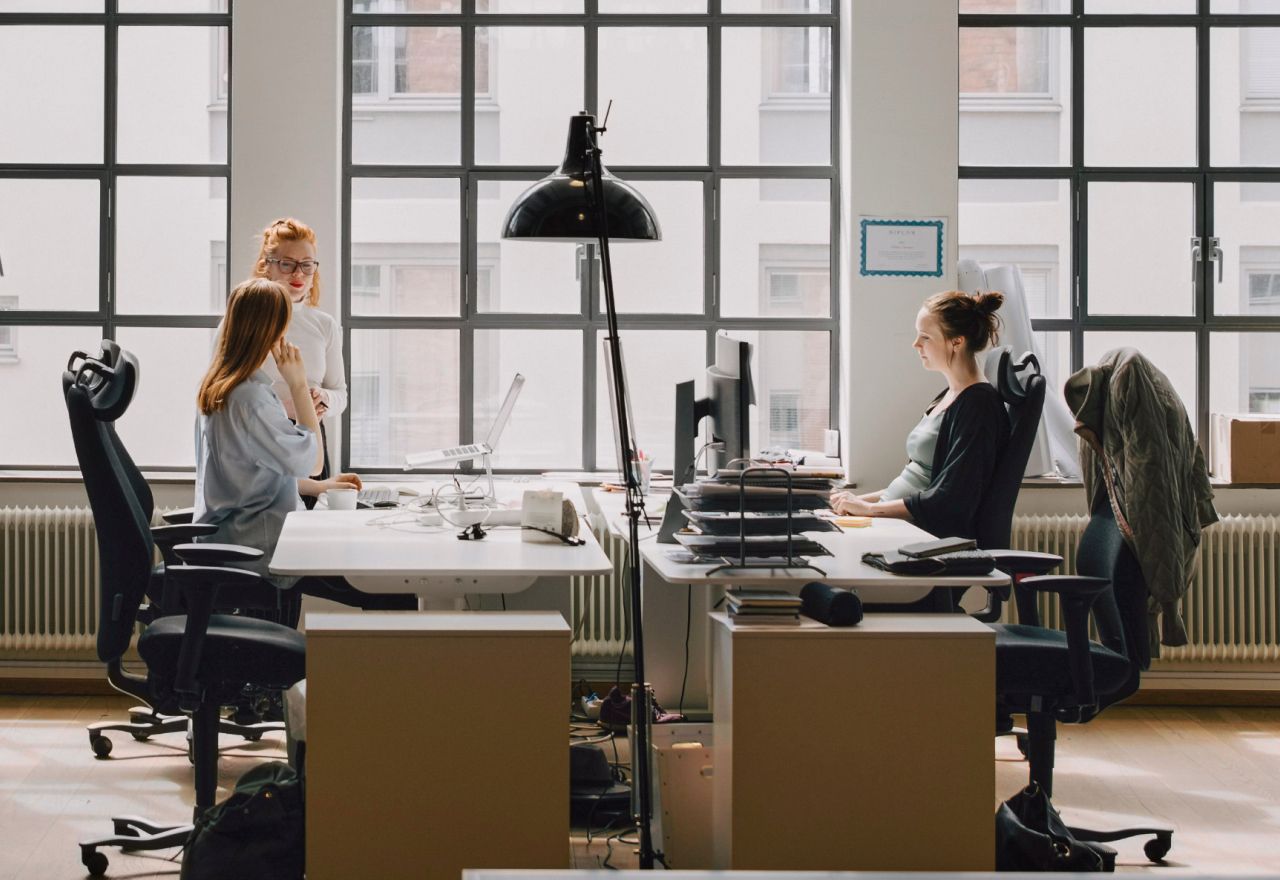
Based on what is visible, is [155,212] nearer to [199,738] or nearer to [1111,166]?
[199,738]

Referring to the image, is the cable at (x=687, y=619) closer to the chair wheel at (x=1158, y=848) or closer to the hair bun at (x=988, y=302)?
the hair bun at (x=988, y=302)

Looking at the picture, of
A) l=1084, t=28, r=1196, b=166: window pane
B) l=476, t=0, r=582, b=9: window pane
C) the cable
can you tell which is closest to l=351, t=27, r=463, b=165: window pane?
Answer: l=476, t=0, r=582, b=9: window pane

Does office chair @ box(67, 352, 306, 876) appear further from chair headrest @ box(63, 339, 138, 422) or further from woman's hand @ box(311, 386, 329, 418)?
woman's hand @ box(311, 386, 329, 418)

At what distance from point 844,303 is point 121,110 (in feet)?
9.30

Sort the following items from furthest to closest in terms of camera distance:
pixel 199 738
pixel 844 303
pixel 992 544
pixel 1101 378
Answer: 1. pixel 844 303
2. pixel 992 544
3. pixel 1101 378
4. pixel 199 738

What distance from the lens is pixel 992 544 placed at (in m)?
3.01

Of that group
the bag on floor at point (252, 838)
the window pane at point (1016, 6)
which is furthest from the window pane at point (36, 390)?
the window pane at point (1016, 6)

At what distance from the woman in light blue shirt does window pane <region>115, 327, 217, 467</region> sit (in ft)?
4.74

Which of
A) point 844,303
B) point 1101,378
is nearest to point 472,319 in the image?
point 844,303

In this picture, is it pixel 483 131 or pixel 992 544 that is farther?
pixel 483 131

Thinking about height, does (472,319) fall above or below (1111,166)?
below

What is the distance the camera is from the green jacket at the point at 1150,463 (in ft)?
8.73

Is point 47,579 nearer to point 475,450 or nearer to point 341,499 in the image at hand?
point 341,499

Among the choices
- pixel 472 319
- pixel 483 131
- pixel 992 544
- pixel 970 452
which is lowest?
pixel 992 544
